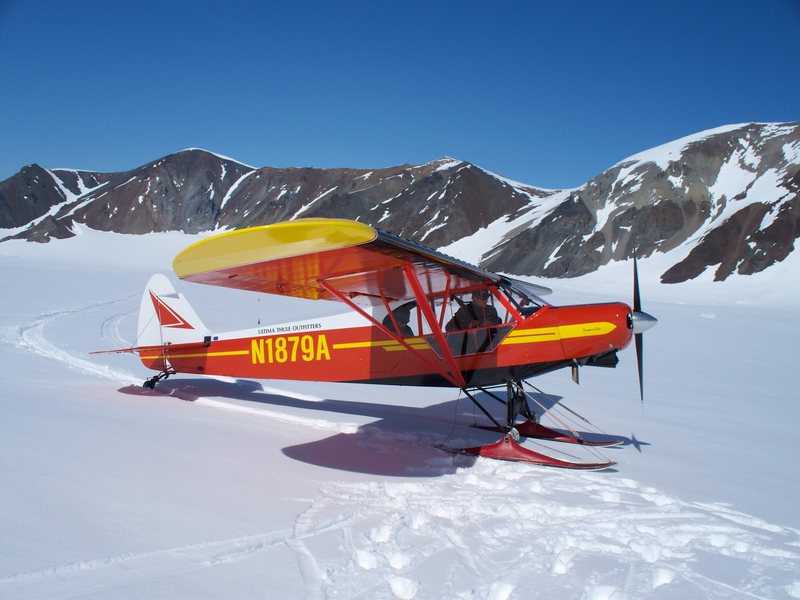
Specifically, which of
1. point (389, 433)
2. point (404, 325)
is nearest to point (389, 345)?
point (404, 325)

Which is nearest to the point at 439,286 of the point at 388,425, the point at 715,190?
the point at 388,425

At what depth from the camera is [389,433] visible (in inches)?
272

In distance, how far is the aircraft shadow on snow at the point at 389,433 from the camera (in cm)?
563

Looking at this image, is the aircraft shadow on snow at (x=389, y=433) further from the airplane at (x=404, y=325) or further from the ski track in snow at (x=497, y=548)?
the ski track in snow at (x=497, y=548)

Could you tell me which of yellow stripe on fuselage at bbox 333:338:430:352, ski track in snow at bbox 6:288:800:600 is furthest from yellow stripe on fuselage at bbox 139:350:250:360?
ski track in snow at bbox 6:288:800:600

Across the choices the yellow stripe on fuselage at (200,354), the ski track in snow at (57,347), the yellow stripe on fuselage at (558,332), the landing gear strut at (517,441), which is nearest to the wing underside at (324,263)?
the yellow stripe on fuselage at (558,332)

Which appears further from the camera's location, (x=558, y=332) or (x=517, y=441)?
(x=558, y=332)

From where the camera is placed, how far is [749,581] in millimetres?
3303

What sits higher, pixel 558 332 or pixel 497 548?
pixel 558 332

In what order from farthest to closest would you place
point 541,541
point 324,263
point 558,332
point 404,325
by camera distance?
point 404,325 → point 558,332 → point 324,263 → point 541,541

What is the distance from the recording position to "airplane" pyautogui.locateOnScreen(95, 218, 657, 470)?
5094 mm

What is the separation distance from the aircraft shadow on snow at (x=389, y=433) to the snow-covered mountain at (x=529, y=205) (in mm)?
29713

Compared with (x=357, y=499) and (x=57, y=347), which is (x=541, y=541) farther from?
(x=57, y=347)

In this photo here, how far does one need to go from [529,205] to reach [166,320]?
86247 millimetres
